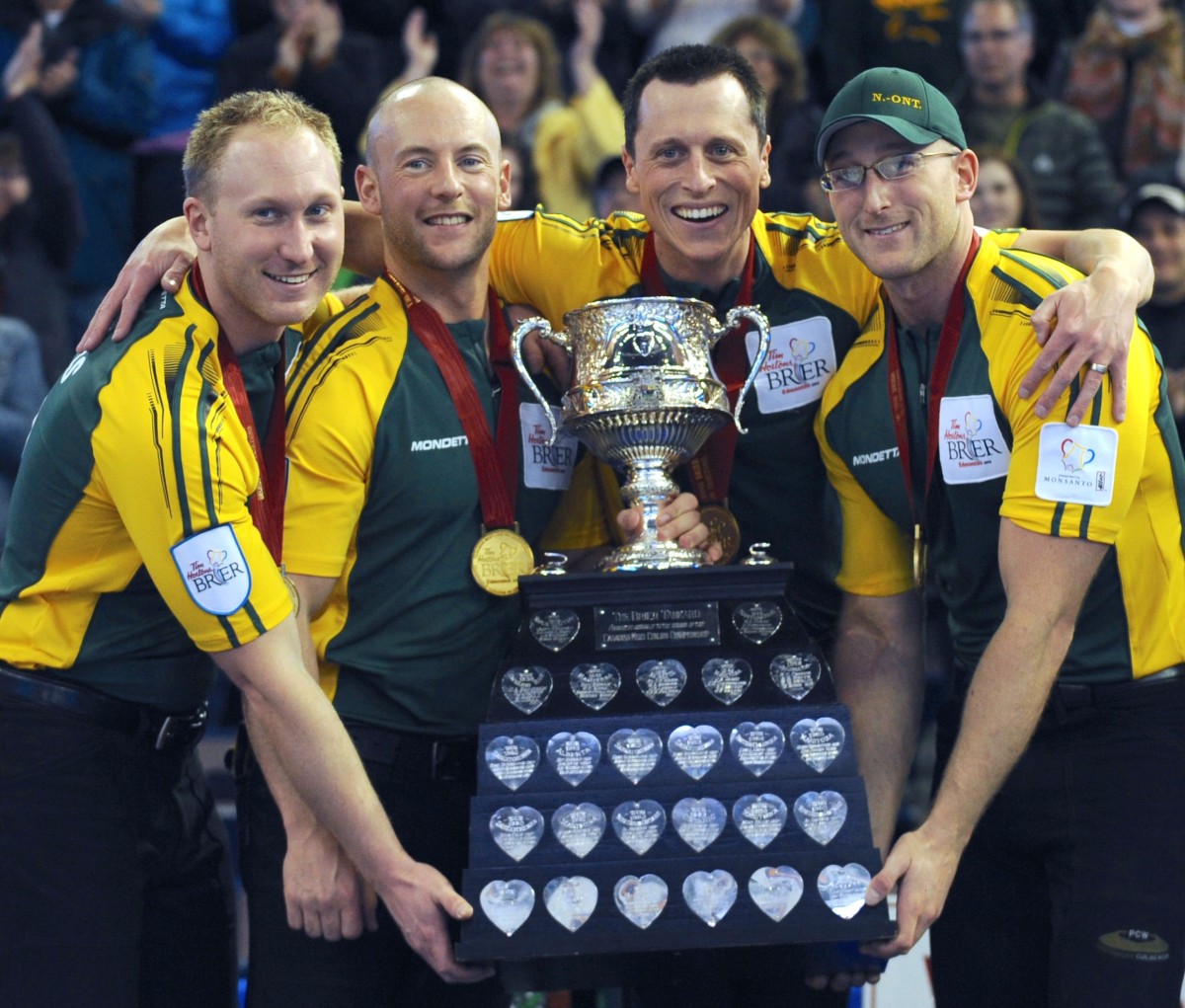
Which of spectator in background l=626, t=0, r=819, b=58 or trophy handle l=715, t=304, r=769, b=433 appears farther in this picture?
spectator in background l=626, t=0, r=819, b=58

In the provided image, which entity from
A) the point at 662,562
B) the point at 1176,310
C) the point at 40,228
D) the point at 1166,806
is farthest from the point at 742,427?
the point at 40,228

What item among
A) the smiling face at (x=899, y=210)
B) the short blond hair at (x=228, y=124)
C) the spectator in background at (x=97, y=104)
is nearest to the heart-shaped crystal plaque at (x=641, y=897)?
the smiling face at (x=899, y=210)

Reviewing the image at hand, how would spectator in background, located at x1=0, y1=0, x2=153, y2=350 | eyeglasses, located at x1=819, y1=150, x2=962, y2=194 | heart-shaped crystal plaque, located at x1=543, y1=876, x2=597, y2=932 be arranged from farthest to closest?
spectator in background, located at x1=0, y1=0, x2=153, y2=350 < eyeglasses, located at x1=819, y1=150, x2=962, y2=194 < heart-shaped crystal plaque, located at x1=543, y1=876, x2=597, y2=932

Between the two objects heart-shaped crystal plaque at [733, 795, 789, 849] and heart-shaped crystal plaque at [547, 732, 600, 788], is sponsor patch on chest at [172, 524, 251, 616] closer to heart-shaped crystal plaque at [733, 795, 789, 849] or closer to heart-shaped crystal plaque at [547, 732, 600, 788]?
heart-shaped crystal plaque at [547, 732, 600, 788]

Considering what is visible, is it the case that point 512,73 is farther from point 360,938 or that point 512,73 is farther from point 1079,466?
point 360,938

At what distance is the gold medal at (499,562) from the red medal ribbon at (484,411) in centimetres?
3

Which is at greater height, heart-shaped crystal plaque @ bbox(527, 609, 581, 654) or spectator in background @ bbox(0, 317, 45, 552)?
spectator in background @ bbox(0, 317, 45, 552)

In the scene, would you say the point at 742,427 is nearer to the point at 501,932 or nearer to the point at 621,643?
the point at 621,643

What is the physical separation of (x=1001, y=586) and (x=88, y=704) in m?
1.82

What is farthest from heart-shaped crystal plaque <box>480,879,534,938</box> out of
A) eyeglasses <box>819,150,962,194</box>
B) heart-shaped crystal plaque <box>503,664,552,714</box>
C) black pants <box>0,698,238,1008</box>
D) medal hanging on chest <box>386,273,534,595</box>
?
eyeglasses <box>819,150,962,194</box>

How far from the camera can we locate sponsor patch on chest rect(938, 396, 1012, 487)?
3344 mm

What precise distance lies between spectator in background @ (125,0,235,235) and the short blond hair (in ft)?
13.2

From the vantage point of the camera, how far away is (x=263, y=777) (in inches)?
135

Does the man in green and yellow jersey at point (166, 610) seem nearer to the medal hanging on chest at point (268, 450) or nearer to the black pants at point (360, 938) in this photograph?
the medal hanging on chest at point (268, 450)
